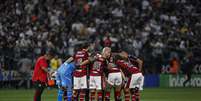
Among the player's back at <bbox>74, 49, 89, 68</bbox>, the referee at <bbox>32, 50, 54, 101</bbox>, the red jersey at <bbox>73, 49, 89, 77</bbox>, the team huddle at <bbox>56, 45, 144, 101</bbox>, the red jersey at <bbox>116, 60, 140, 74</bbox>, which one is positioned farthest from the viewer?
the referee at <bbox>32, 50, 54, 101</bbox>

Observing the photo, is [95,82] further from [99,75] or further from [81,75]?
[81,75]

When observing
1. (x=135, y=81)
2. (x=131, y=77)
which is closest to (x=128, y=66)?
(x=131, y=77)

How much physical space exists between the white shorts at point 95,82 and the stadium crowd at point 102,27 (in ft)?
53.3

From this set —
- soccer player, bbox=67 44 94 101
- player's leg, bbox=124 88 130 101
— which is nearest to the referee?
soccer player, bbox=67 44 94 101

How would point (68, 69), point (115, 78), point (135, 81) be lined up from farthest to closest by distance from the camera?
point (68, 69) < point (135, 81) < point (115, 78)

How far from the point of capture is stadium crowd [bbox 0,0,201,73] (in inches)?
1558

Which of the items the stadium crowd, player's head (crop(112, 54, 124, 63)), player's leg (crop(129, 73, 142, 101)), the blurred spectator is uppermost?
the stadium crowd

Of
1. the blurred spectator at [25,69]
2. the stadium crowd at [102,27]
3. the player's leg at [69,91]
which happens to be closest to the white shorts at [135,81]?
the player's leg at [69,91]

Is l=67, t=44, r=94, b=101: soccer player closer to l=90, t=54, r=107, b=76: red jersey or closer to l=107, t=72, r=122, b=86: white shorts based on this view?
l=90, t=54, r=107, b=76: red jersey

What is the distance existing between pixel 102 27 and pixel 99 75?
65.8 feet

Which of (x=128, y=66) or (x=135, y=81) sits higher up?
(x=128, y=66)

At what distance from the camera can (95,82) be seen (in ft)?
72.5

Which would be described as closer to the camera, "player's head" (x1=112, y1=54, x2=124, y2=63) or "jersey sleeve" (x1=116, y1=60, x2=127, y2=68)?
"player's head" (x1=112, y1=54, x2=124, y2=63)

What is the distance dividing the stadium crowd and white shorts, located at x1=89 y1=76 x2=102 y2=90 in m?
16.2
